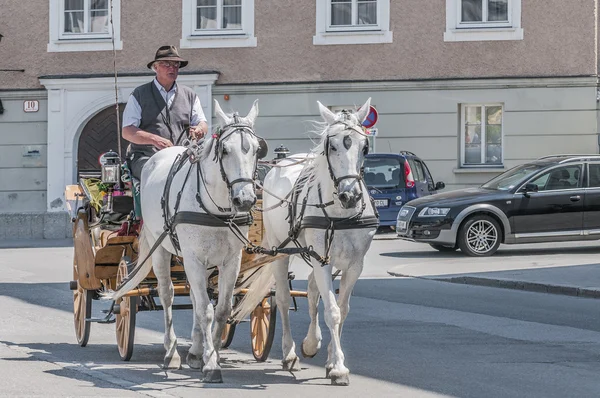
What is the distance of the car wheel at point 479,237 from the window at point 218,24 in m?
9.76

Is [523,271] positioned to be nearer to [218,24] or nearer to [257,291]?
[257,291]

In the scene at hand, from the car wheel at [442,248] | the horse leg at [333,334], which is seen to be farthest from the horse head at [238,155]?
the car wheel at [442,248]

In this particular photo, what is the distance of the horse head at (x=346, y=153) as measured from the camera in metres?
8.56

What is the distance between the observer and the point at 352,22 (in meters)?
28.8

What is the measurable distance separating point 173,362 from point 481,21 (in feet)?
66.3

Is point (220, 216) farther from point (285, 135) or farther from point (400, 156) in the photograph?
point (285, 135)

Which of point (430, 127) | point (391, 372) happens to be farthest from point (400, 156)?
point (391, 372)

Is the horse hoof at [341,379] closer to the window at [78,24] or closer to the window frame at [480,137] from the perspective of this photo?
the window frame at [480,137]

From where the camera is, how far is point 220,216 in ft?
29.3

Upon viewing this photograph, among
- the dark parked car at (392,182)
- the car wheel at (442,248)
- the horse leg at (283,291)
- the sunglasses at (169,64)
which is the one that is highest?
the sunglasses at (169,64)

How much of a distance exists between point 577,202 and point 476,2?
8.55m

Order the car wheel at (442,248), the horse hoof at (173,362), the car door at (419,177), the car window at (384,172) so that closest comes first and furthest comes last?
1. the horse hoof at (173,362)
2. the car wheel at (442,248)
3. the car window at (384,172)
4. the car door at (419,177)

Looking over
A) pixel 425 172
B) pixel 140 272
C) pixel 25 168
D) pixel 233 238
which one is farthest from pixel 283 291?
pixel 25 168

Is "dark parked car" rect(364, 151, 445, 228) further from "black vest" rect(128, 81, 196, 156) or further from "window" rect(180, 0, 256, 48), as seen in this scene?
"black vest" rect(128, 81, 196, 156)
